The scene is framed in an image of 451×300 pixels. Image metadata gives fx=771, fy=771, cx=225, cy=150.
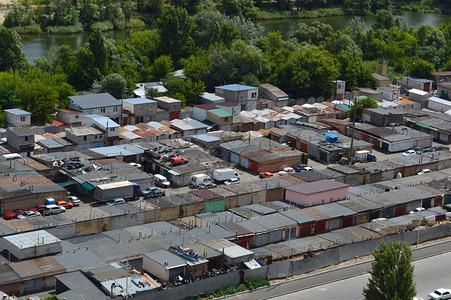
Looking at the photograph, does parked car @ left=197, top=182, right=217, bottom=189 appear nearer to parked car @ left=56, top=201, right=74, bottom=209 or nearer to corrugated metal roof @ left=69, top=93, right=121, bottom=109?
parked car @ left=56, top=201, right=74, bottom=209

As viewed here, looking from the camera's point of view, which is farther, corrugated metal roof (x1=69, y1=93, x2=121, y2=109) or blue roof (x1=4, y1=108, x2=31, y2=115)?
corrugated metal roof (x1=69, y1=93, x2=121, y2=109)

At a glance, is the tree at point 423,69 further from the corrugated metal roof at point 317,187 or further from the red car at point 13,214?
the red car at point 13,214

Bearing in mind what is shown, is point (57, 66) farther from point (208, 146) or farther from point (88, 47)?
point (208, 146)

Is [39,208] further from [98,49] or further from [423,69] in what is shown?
[423,69]

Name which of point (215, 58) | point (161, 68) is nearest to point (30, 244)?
point (215, 58)

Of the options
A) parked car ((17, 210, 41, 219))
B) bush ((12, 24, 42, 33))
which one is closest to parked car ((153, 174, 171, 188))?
parked car ((17, 210, 41, 219))
